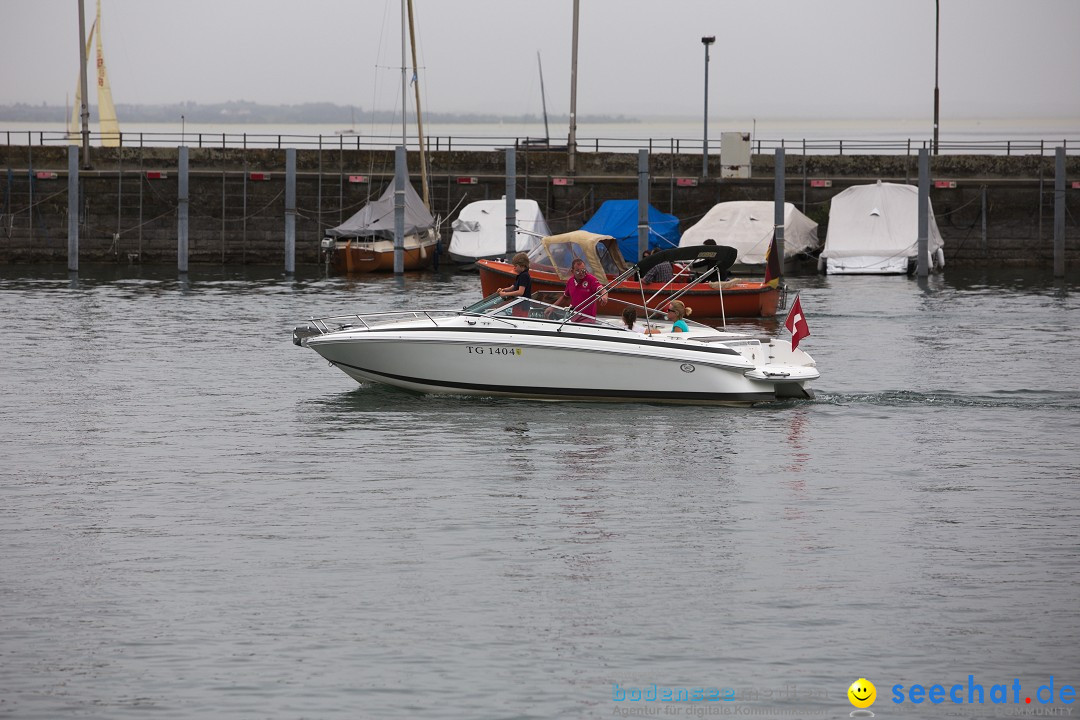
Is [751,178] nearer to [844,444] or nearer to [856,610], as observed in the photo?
[844,444]

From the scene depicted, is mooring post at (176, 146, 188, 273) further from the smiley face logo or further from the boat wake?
the smiley face logo

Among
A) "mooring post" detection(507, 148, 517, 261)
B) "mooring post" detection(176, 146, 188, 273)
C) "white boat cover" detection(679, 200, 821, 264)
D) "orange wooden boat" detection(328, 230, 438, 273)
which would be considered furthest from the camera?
"orange wooden boat" detection(328, 230, 438, 273)

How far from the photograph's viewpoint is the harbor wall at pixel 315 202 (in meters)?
50.0

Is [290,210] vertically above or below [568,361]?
above

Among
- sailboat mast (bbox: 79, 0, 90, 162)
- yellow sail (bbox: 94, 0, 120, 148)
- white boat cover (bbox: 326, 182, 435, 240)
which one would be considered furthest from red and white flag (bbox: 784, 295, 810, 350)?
yellow sail (bbox: 94, 0, 120, 148)

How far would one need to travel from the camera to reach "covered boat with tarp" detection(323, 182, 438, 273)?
1852 inches

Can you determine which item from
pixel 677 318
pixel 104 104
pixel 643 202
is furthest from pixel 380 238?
pixel 677 318

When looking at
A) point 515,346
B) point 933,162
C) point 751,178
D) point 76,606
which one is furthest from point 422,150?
point 76,606

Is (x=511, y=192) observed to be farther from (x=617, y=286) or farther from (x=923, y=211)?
(x=617, y=286)

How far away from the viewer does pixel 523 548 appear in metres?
12.5

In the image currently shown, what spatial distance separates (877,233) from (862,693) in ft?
133

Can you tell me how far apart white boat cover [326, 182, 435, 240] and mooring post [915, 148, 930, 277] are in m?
15.8

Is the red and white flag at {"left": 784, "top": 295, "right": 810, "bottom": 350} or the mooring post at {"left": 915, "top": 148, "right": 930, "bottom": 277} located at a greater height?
the mooring post at {"left": 915, "top": 148, "right": 930, "bottom": 277}

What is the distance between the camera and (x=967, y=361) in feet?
82.8
